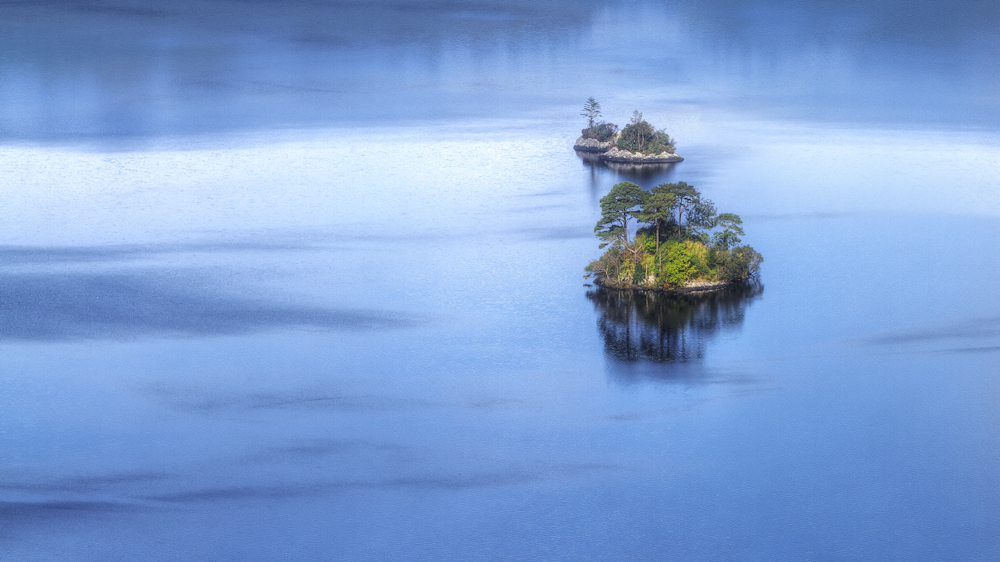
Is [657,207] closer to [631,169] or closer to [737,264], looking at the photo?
[737,264]

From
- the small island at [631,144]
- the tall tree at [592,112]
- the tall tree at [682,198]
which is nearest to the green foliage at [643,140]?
the small island at [631,144]

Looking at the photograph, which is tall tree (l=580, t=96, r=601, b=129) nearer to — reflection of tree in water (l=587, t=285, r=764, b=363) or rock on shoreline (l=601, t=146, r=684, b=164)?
rock on shoreline (l=601, t=146, r=684, b=164)

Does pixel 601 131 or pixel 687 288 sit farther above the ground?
pixel 601 131

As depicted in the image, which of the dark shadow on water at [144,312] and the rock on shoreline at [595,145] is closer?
the dark shadow on water at [144,312]

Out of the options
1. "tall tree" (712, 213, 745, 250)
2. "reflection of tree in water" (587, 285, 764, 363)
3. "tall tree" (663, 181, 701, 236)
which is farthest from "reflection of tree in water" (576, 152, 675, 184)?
"reflection of tree in water" (587, 285, 764, 363)

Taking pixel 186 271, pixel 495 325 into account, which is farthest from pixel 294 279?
pixel 495 325

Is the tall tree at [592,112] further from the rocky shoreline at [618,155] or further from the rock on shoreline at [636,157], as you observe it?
the rock on shoreline at [636,157]

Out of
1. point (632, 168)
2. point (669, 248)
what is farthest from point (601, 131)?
point (669, 248)
